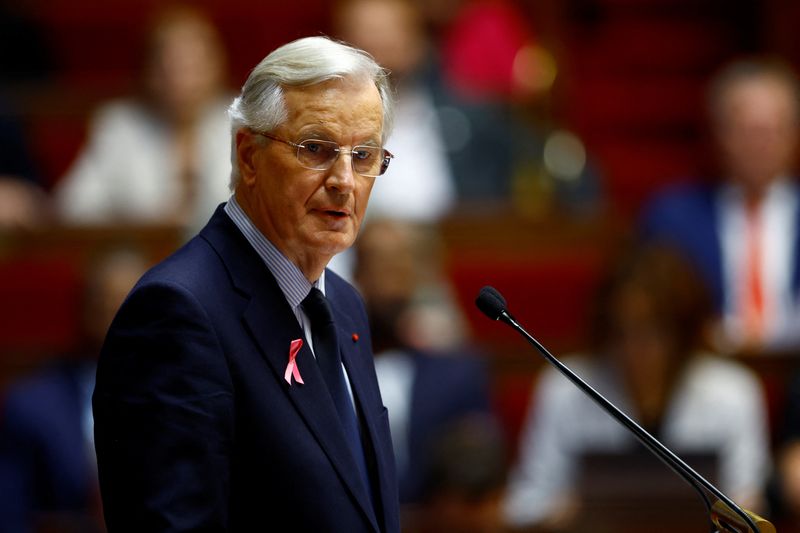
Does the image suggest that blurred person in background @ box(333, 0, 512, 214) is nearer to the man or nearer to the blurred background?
the blurred background

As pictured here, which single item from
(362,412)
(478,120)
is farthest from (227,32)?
(362,412)

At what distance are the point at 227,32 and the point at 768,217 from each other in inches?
68.9

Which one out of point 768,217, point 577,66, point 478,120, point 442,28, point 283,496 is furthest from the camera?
point 577,66

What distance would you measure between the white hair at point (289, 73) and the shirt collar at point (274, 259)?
0.07 meters

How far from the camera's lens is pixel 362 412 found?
108 centimetres

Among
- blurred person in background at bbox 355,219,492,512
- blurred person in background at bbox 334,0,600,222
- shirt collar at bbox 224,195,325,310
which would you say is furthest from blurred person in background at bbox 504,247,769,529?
shirt collar at bbox 224,195,325,310

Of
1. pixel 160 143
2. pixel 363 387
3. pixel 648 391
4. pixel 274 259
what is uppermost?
pixel 274 259

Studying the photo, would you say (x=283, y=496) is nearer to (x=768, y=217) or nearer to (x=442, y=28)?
(x=768, y=217)

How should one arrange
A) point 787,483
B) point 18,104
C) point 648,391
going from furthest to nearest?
1. point 18,104
2. point 648,391
3. point 787,483

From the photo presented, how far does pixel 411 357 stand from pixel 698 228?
0.72m

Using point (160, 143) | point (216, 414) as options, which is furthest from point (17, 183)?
point (216, 414)

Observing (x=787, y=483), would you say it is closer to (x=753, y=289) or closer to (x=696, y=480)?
(x=753, y=289)

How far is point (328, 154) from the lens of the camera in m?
1.00

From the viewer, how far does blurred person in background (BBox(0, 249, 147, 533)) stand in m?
2.28
